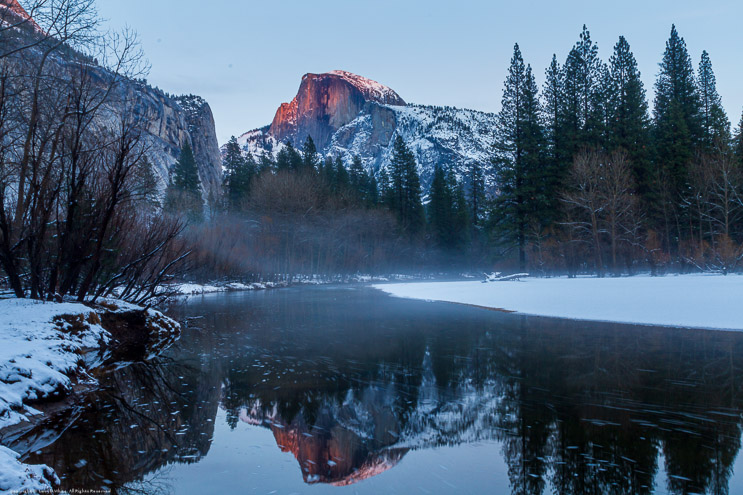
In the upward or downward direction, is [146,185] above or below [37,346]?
above

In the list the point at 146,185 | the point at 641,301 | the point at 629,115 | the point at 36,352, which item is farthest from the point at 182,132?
the point at 36,352

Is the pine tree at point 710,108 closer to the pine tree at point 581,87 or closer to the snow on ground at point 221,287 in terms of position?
the pine tree at point 581,87

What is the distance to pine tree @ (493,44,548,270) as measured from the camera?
106ft

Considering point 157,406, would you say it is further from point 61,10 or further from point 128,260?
point 61,10

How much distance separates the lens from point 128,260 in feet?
42.8

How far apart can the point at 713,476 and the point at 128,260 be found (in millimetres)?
13910

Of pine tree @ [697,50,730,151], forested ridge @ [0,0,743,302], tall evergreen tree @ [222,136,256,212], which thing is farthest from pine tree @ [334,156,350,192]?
pine tree @ [697,50,730,151]

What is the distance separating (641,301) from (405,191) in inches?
2130

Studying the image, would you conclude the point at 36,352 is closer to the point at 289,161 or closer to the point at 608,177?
the point at 608,177

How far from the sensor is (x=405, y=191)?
6762cm

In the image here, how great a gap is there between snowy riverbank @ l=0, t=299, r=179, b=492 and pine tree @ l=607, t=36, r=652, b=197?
32.8 m

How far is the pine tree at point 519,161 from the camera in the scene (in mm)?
32219

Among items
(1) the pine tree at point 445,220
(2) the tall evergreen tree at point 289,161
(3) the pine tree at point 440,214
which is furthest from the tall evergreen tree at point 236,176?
(1) the pine tree at point 445,220

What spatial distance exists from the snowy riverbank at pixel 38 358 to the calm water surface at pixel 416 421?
18.2 inches
